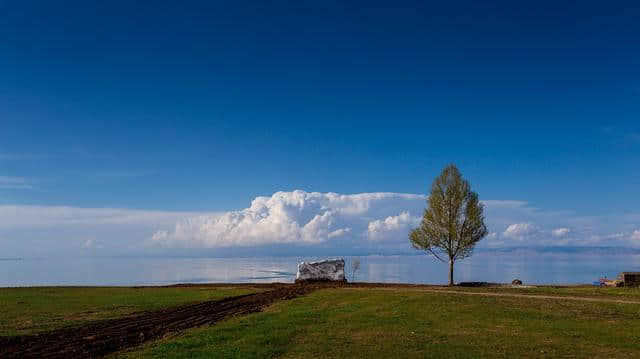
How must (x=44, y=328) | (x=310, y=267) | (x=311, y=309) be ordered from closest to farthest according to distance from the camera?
1. (x=44, y=328)
2. (x=311, y=309)
3. (x=310, y=267)

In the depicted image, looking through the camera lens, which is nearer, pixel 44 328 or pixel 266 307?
pixel 44 328

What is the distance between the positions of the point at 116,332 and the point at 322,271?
1355 inches

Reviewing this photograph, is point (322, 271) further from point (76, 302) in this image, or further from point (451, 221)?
point (76, 302)

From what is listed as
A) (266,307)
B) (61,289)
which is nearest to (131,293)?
(61,289)

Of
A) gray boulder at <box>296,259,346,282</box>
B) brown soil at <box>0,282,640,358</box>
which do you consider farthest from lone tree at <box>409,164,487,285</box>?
brown soil at <box>0,282,640,358</box>

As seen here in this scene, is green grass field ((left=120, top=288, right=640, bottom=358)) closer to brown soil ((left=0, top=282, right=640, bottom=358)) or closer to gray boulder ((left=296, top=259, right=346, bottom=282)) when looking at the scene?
brown soil ((left=0, top=282, right=640, bottom=358))

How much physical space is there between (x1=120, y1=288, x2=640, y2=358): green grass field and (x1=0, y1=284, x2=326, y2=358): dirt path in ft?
5.81

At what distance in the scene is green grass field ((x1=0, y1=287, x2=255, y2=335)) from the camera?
30.0 metres

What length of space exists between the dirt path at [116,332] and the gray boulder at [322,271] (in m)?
19.6

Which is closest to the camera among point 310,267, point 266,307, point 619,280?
point 266,307

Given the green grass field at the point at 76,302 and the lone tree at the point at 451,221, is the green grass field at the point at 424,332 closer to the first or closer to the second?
the green grass field at the point at 76,302

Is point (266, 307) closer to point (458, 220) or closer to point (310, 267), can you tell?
point (310, 267)

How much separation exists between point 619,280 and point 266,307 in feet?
132

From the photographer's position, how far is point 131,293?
4825 centimetres
